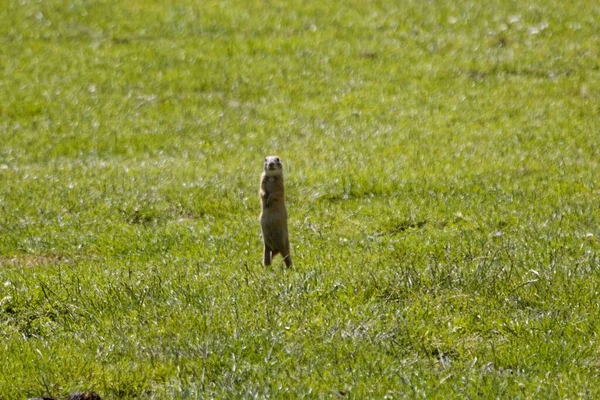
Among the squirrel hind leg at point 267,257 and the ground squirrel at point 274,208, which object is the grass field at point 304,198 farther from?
the ground squirrel at point 274,208

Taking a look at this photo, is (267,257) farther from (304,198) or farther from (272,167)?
(304,198)

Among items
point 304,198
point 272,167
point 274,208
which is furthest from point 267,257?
point 304,198

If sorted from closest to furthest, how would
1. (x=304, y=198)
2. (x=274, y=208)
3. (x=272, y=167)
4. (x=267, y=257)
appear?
(x=272, y=167), (x=274, y=208), (x=267, y=257), (x=304, y=198)

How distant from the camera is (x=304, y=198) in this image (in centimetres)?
1260

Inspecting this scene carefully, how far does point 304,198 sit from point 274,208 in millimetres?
3738

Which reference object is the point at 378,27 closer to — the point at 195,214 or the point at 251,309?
the point at 195,214

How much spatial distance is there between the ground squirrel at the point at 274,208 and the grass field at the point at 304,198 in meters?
0.29

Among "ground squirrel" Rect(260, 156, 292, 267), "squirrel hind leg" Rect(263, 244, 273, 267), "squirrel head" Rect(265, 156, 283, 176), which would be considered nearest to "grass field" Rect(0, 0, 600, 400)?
"squirrel hind leg" Rect(263, 244, 273, 267)

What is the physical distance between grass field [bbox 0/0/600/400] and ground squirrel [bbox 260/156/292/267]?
0.29 m

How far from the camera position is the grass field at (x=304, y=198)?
675cm

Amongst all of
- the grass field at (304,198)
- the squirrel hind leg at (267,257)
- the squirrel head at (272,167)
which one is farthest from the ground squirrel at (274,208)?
the grass field at (304,198)

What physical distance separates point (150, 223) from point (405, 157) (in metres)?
4.14

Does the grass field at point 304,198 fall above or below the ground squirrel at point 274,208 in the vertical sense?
below

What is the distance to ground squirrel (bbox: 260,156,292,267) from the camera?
8781 mm
